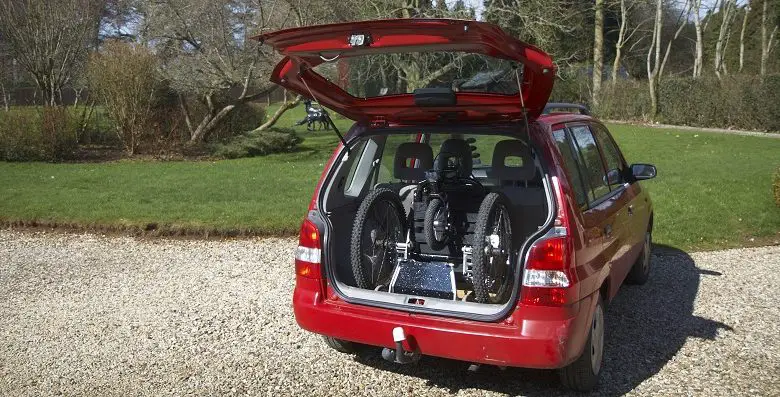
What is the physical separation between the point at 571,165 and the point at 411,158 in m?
1.12

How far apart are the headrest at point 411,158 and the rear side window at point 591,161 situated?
100 cm

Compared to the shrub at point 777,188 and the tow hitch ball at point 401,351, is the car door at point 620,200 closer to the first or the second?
the tow hitch ball at point 401,351

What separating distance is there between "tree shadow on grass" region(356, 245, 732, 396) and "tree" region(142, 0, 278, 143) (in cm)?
1299

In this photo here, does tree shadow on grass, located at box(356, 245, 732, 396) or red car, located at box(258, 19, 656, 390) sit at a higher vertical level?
red car, located at box(258, 19, 656, 390)

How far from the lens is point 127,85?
1562 centimetres

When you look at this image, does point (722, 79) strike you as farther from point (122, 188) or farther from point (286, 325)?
point (286, 325)

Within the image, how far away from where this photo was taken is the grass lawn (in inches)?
346

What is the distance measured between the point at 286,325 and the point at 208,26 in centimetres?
1350

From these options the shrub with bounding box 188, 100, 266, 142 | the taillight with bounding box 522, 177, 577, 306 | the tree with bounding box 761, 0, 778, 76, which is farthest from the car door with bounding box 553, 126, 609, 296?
the tree with bounding box 761, 0, 778, 76

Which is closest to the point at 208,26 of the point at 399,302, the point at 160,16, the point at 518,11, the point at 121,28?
the point at 160,16

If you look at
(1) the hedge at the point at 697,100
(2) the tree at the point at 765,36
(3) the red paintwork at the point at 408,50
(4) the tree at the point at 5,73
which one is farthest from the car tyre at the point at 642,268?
(2) the tree at the point at 765,36

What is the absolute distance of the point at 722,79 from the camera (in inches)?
941

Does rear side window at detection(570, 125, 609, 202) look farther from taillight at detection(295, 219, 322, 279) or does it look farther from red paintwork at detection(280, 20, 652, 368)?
taillight at detection(295, 219, 322, 279)

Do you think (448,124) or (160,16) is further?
(160,16)
